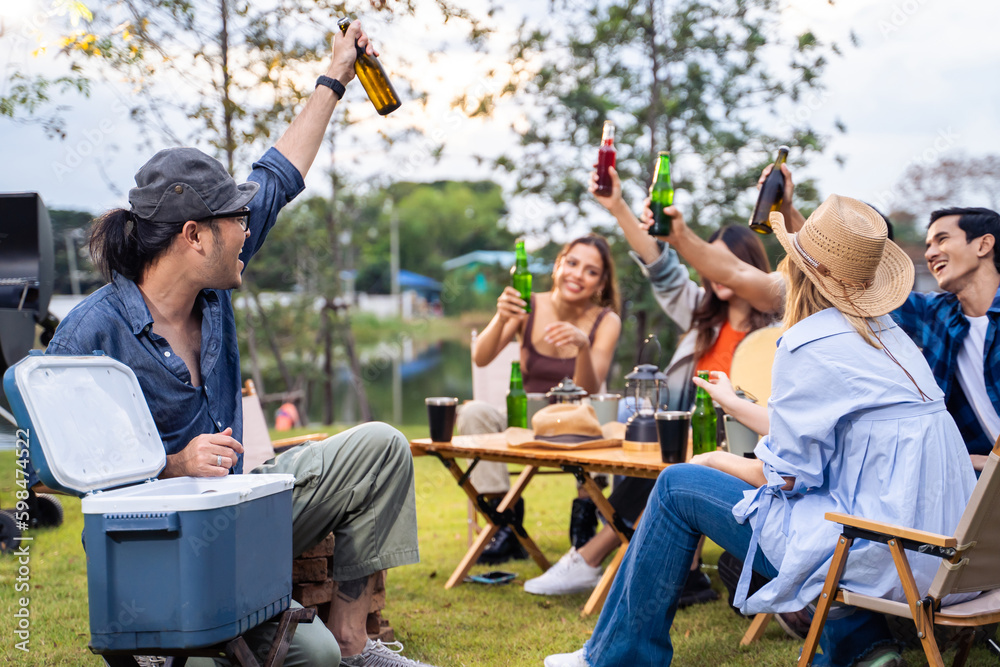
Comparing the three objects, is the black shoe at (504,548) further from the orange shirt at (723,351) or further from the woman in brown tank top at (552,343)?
the orange shirt at (723,351)

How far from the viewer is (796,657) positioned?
251 centimetres

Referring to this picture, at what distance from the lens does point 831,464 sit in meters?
1.92

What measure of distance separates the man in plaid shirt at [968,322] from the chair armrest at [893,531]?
3.81 ft

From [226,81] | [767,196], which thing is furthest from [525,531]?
[226,81]

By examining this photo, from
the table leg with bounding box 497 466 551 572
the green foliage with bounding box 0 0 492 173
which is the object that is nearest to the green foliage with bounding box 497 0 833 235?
the green foliage with bounding box 0 0 492 173

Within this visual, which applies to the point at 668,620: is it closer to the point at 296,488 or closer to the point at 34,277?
the point at 296,488

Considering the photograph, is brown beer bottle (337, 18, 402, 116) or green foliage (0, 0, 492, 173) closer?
brown beer bottle (337, 18, 402, 116)

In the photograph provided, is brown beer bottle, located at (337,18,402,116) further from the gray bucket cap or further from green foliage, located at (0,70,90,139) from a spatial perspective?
green foliage, located at (0,70,90,139)

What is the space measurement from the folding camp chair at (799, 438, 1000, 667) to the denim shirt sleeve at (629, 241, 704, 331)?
205 cm

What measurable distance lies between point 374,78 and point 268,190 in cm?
57

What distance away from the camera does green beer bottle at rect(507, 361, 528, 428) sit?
137 inches

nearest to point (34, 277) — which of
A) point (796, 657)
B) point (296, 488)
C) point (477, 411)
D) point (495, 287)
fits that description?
point (477, 411)

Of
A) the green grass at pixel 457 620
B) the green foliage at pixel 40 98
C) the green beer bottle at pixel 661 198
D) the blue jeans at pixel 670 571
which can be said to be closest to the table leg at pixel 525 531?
the green grass at pixel 457 620

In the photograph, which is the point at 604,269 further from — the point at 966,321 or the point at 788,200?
the point at 966,321
